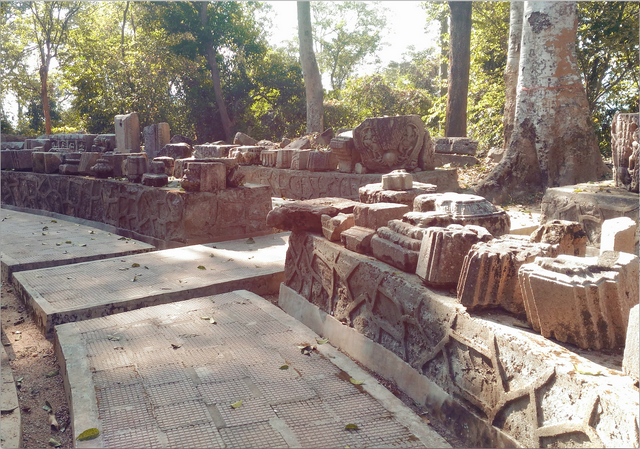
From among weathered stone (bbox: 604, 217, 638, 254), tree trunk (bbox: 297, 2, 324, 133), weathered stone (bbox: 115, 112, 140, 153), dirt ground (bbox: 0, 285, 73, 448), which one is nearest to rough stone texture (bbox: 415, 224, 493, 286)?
weathered stone (bbox: 604, 217, 638, 254)

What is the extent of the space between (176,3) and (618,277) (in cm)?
2099

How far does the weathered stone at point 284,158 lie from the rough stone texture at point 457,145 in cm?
351

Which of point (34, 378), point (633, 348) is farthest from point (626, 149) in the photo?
point (34, 378)

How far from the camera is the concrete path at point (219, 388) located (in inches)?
98.7

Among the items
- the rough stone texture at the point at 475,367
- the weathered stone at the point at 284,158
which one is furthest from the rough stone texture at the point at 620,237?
the weathered stone at the point at 284,158

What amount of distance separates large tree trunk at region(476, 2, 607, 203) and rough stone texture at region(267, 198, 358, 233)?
14.3ft

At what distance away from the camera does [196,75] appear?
2088cm

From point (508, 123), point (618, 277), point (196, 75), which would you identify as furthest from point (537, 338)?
point (196, 75)

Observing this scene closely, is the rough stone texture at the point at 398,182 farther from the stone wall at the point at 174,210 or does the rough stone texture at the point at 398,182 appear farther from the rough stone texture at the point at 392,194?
the stone wall at the point at 174,210

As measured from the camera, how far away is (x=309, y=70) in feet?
50.3

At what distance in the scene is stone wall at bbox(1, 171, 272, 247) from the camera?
268 inches

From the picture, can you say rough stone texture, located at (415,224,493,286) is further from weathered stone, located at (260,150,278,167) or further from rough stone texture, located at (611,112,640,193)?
weathered stone, located at (260,150,278,167)

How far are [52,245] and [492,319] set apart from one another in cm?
585

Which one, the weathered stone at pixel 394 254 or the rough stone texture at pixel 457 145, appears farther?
the rough stone texture at pixel 457 145
